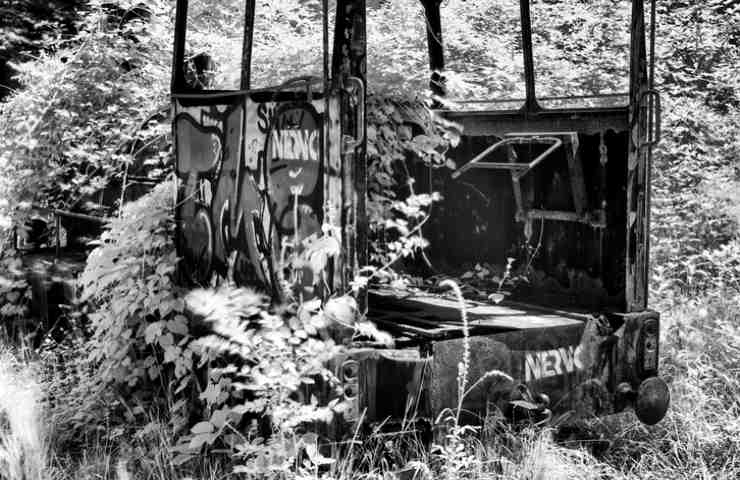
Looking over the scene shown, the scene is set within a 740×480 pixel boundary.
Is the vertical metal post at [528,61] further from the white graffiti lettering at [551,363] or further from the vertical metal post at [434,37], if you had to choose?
the white graffiti lettering at [551,363]

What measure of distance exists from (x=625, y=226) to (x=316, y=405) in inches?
73.6

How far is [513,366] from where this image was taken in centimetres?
429

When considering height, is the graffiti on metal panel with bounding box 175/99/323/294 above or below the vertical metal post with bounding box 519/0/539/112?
below

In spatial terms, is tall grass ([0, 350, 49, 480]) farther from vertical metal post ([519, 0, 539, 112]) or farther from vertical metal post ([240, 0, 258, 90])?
vertical metal post ([519, 0, 539, 112])

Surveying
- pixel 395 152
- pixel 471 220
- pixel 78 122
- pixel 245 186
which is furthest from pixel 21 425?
pixel 78 122

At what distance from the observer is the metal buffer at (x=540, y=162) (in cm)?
490

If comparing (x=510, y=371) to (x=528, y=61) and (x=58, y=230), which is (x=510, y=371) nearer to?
(x=528, y=61)

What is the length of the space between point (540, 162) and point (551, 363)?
4.43 feet

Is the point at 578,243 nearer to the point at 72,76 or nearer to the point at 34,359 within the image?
the point at 34,359

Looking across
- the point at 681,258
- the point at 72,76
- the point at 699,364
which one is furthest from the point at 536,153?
the point at 72,76

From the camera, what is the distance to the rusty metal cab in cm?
386

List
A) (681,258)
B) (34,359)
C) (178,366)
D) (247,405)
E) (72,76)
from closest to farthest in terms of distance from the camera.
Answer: (247,405) → (178,366) → (34,359) → (72,76) → (681,258)

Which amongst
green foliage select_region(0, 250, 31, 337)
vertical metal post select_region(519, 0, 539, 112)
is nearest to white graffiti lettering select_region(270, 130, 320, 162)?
vertical metal post select_region(519, 0, 539, 112)

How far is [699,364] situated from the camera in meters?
5.50
